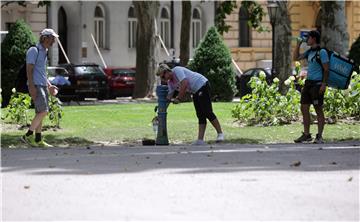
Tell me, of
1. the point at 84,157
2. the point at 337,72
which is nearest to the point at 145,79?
the point at 337,72

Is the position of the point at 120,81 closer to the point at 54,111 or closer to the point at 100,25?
the point at 100,25

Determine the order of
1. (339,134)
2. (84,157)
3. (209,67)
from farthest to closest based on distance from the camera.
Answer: (209,67), (339,134), (84,157)

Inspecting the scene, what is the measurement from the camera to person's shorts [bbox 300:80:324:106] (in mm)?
15305

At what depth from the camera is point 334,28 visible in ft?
71.2

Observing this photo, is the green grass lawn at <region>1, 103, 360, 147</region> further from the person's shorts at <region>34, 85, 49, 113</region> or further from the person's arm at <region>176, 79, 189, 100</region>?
the person's arm at <region>176, 79, 189, 100</region>

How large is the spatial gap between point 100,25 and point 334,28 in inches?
941

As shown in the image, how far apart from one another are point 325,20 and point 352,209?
1398cm

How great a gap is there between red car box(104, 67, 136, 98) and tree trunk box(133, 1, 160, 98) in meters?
5.04

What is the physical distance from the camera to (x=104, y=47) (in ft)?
147

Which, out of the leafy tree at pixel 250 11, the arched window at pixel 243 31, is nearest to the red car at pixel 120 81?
the leafy tree at pixel 250 11

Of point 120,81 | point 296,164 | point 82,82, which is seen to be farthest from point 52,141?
point 120,81

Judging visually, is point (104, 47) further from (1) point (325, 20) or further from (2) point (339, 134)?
(2) point (339, 134)

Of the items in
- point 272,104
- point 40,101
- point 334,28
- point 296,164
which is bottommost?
point 272,104

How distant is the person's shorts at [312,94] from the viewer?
50.2 feet
